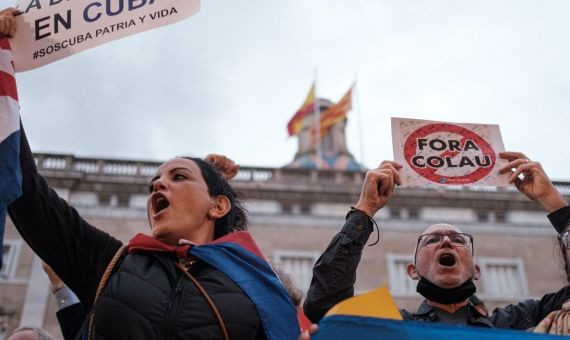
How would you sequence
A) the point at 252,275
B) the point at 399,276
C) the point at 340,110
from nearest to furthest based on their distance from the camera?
the point at 252,275, the point at 399,276, the point at 340,110

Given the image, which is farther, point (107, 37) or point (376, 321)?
point (107, 37)

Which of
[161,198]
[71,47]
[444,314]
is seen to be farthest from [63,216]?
[444,314]

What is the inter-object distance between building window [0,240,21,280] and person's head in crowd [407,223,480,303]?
2026 cm

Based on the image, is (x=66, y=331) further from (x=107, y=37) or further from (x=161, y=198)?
(x=107, y=37)

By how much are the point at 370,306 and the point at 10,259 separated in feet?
71.8

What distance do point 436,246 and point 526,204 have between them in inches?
912

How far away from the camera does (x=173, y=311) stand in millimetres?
2838

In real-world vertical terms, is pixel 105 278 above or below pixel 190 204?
below

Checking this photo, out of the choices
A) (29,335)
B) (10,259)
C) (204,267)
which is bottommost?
(10,259)

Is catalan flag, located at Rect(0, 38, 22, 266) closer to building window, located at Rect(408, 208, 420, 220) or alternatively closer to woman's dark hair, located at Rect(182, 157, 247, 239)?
woman's dark hair, located at Rect(182, 157, 247, 239)

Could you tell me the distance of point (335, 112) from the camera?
3619 cm

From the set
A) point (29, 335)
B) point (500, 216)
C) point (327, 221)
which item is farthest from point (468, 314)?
point (500, 216)

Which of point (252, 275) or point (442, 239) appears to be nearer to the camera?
point (252, 275)

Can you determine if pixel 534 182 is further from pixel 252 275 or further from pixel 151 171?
pixel 151 171
